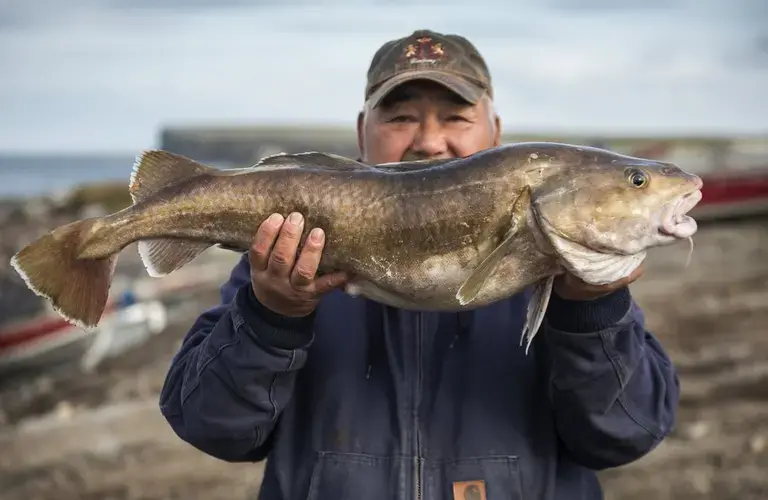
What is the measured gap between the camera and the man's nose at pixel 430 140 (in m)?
3.73

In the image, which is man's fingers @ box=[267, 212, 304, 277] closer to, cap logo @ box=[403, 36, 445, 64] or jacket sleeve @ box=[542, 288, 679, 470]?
jacket sleeve @ box=[542, 288, 679, 470]

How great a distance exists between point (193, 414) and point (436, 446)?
0.99 m

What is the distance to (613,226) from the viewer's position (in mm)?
3045

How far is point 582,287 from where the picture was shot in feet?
10.3

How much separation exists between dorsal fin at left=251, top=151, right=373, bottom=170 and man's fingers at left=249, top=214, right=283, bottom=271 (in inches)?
9.4

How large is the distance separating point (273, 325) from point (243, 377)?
23 cm

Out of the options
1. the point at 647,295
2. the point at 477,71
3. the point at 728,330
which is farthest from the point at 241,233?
the point at 647,295

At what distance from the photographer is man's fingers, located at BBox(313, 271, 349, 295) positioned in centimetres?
328

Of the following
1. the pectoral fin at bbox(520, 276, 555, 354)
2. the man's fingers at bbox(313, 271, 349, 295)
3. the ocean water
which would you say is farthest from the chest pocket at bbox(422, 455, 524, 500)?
the ocean water

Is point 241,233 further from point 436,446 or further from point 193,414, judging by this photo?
point 436,446

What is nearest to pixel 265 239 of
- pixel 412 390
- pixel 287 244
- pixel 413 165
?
pixel 287 244

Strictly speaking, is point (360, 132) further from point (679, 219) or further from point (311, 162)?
point (679, 219)

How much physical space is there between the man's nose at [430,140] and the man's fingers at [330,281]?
76 centimetres

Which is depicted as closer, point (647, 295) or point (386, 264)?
point (386, 264)
